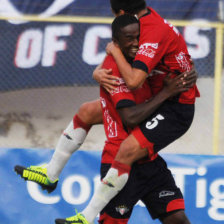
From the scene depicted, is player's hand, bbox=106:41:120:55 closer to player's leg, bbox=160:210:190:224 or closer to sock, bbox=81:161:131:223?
sock, bbox=81:161:131:223

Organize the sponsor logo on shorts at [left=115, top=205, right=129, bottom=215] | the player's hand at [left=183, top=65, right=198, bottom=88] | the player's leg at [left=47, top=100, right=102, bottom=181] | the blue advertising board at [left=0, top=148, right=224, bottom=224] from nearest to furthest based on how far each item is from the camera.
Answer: the player's hand at [left=183, top=65, right=198, bottom=88] → the sponsor logo on shorts at [left=115, top=205, right=129, bottom=215] → the player's leg at [left=47, top=100, right=102, bottom=181] → the blue advertising board at [left=0, top=148, right=224, bottom=224]

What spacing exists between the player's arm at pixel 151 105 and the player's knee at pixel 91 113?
0.40 meters

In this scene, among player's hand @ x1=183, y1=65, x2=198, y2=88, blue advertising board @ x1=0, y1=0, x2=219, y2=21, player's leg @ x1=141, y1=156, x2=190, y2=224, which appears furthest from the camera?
blue advertising board @ x1=0, y1=0, x2=219, y2=21

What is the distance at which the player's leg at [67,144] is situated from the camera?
14.8 feet

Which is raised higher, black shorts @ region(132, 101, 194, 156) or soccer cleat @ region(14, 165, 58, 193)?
black shorts @ region(132, 101, 194, 156)

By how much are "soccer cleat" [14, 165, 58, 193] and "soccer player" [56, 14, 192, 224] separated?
0.41m

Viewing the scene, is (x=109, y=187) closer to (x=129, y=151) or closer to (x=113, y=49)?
(x=129, y=151)

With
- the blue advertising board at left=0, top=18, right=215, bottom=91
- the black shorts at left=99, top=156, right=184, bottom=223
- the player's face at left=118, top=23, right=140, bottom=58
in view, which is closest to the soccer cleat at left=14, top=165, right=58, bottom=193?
the black shorts at left=99, top=156, right=184, bottom=223

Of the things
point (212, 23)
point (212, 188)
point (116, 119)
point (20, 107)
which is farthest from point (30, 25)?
point (116, 119)

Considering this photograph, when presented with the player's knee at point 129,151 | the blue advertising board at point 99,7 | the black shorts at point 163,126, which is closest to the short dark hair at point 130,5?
the black shorts at point 163,126

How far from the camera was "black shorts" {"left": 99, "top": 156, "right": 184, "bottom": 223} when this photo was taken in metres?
4.26

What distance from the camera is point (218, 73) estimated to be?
6.82 meters

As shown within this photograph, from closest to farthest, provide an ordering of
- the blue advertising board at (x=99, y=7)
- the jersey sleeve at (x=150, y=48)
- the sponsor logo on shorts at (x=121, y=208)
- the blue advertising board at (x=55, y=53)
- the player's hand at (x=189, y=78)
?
the jersey sleeve at (x=150, y=48) < the player's hand at (x=189, y=78) < the sponsor logo on shorts at (x=121, y=208) < the blue advertising board at (x=99, y=7) < the blue advertising board at (x=55, y=53)

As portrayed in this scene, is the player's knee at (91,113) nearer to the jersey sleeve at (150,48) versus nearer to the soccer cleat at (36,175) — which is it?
the soccer cleat at (36,175)
